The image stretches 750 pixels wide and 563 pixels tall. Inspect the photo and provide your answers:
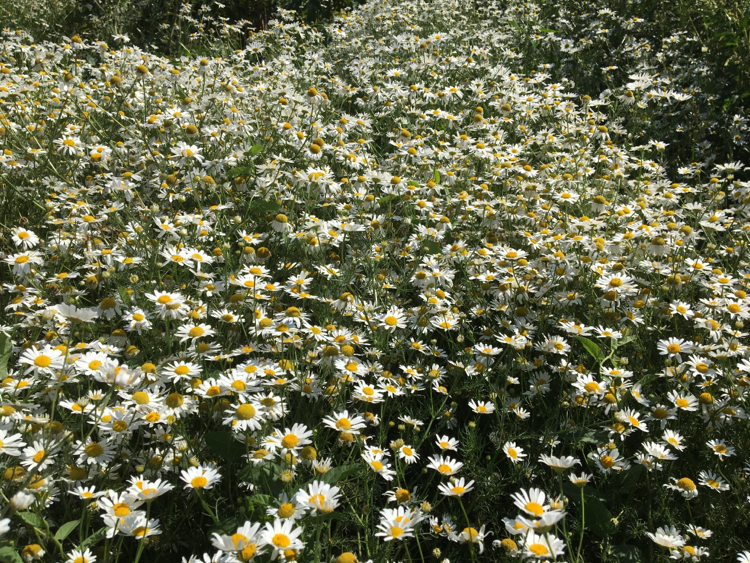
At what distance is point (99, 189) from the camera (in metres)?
3.50

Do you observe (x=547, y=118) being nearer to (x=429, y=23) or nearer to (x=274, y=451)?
(x=429, y=23)

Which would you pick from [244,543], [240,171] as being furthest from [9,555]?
[240,171]

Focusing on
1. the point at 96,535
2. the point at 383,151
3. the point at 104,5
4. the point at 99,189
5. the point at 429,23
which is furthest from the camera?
the point at 104,5

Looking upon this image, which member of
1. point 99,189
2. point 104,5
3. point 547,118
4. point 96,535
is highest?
point 104,5

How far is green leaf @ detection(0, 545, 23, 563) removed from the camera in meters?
1.49

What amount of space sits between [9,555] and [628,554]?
6.48 feet

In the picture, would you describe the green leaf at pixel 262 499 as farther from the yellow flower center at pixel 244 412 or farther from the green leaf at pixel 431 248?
the green leaf at pixel 431 248

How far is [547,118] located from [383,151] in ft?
5.18

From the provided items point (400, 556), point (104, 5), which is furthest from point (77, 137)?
point (104, 5)

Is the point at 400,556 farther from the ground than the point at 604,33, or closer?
closer

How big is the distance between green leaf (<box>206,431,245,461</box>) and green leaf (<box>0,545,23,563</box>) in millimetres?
626

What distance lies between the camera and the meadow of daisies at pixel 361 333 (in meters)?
1.88

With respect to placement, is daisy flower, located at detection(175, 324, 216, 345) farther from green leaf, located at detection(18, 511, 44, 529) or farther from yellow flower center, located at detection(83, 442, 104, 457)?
green leaf, located at detection(18, 511, 44, 529)

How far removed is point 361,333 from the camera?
2.65 meters
